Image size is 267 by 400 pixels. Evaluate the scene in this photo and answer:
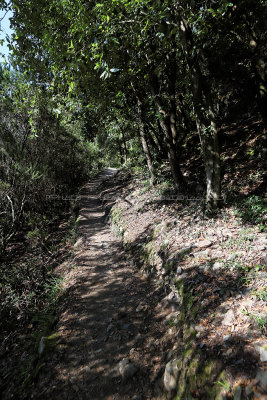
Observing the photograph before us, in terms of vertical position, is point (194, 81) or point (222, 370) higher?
point (194, 81)

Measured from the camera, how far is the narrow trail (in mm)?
3492

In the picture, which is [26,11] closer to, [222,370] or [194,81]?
[194,81]

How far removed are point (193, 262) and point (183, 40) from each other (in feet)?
17.4

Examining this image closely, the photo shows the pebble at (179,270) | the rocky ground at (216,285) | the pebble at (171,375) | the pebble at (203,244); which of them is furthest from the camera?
the pebble at (203,244)

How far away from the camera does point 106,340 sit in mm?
4367

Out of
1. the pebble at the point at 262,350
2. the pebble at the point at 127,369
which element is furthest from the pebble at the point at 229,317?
the pebble at the point at 127,369

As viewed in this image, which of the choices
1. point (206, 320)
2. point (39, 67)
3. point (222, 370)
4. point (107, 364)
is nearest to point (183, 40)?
point (39, 67)

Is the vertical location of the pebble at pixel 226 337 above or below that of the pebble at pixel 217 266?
below

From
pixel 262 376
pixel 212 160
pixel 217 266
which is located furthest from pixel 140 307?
pixel 212 160

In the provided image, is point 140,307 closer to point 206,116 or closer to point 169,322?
point 169,322

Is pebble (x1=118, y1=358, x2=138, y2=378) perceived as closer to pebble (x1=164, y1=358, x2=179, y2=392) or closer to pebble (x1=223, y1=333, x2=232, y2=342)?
pebble (x1=164, y1=358, x2=179, y2=392)

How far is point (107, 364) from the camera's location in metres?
3.85

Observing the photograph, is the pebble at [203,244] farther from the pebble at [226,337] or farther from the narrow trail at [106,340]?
the pebble at [226,337]

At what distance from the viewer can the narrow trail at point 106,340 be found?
11.5 feet
